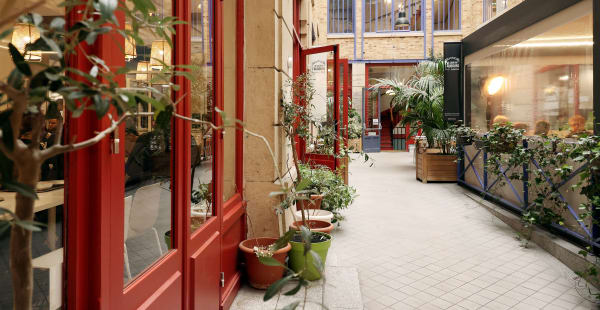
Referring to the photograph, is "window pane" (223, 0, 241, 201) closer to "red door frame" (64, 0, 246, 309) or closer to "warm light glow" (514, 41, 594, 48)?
"red door frame" (64, 0, 246, 309)

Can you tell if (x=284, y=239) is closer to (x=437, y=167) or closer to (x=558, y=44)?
(x=558, y=44)

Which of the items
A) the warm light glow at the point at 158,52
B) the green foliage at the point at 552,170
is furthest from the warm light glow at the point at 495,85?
the warm light glow at the point at 158,52

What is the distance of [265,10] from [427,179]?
7.15 metres

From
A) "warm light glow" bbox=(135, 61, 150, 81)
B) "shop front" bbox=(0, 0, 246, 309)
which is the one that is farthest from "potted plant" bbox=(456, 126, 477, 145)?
"warm light glow" bbox=(135, 61, 150, 81)

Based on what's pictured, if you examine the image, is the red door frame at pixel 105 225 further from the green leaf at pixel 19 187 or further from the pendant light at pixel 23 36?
the green leaf at pixel 19 187

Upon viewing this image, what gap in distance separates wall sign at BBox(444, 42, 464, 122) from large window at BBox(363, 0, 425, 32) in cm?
913

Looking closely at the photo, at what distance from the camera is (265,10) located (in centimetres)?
382

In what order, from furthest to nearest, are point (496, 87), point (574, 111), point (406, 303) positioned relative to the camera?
point (496, 87), point (574, 111), point (406, 303)

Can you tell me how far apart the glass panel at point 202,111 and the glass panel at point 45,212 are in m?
1.12

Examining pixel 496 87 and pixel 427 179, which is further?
pixel 427 179

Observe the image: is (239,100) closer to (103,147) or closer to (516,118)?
(103,147)

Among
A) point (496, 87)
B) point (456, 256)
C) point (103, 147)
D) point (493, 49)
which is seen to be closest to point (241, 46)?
point (103, 147)

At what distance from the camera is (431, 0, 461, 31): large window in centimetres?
1789

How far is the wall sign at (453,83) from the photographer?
30.8ft
